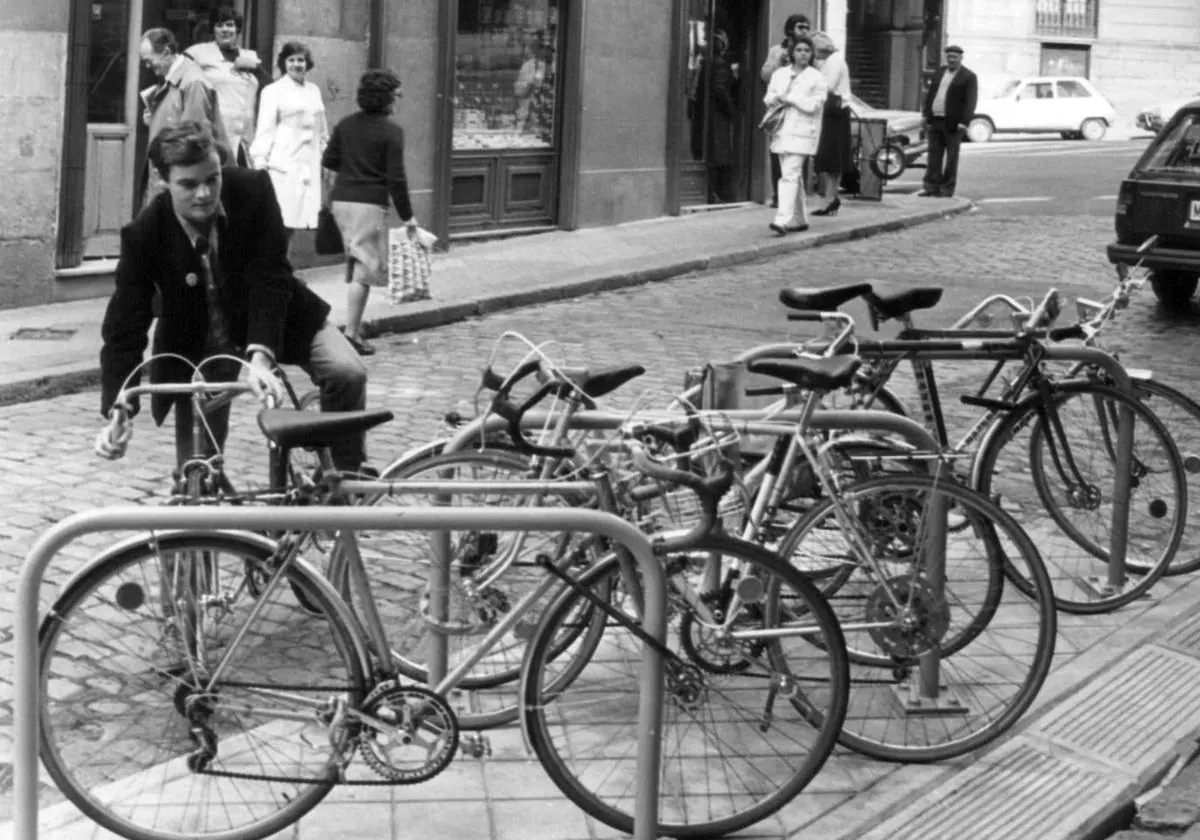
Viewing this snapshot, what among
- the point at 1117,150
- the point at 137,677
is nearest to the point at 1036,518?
the point at 137,677

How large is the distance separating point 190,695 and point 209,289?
1869mm

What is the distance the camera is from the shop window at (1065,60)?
47.5 meters

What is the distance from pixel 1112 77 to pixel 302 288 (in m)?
44.2

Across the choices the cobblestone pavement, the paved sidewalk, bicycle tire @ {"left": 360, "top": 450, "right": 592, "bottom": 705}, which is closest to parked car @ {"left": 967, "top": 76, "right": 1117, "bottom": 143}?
the paved sidewalk

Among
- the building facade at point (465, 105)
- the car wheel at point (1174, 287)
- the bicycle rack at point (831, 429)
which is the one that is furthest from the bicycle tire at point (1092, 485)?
the building facade at point (465, 105)

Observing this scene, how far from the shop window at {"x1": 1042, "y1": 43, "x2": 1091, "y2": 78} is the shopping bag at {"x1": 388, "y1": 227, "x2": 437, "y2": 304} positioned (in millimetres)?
36183

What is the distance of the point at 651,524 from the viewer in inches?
198

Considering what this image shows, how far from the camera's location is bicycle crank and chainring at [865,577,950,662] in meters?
5.39

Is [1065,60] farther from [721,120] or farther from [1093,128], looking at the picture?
[721,120]

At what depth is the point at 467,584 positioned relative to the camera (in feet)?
17.3

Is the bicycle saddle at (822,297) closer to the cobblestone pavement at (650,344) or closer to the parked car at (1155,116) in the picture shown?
the cobblestone pavement at (650,344)

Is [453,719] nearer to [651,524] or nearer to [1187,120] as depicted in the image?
[651,524]

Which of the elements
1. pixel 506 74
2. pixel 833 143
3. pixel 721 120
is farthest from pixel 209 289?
pixel 721 120

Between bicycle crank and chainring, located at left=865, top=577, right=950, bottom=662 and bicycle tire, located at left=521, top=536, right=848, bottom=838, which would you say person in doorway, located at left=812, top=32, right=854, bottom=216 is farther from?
bicycle tire, located at left=521, top=536, right=848, bottom=838
